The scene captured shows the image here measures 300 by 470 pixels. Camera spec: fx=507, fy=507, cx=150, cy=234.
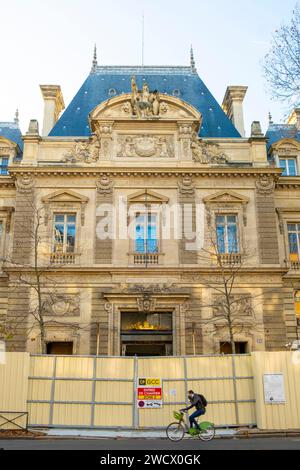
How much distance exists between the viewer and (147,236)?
89.0 feet

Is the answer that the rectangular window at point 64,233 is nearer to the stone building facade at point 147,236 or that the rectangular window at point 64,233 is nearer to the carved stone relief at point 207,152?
the stone building facade at point 147,236

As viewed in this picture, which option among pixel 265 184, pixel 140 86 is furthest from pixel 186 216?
pixel 140 86

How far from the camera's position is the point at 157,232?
27094mm

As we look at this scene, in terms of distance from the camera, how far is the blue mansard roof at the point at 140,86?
3231 centimetres

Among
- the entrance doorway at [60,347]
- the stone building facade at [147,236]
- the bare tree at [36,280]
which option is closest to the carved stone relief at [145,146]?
the stone building facade at [147,236]

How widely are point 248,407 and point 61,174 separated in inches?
635

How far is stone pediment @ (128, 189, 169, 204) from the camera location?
1084 inches

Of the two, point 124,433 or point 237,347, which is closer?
point 124,433

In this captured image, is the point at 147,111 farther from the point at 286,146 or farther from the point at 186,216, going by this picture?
the point at 286,146

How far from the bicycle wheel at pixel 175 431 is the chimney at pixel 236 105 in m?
23.5

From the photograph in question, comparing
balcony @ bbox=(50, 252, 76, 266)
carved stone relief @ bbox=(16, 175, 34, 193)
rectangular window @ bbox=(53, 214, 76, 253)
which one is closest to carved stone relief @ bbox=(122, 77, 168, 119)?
carved stone relief @ bbox=(16, 175, 34, 193)

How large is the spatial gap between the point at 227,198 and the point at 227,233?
1.94 metres

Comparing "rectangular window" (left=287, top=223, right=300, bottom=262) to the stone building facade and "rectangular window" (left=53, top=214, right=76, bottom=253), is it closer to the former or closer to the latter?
the stone building facade
